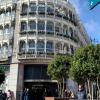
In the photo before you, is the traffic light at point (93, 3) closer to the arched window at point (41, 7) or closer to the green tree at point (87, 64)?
the green tree at point (87, 64)

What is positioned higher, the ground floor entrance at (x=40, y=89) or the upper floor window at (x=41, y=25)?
the upper floor window at (x=41, y=25)

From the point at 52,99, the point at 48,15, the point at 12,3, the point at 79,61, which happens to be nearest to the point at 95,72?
the point at 79,61

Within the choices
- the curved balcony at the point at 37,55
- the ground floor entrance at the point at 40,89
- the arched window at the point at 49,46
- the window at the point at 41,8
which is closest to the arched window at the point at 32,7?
the window at the point at 41,8

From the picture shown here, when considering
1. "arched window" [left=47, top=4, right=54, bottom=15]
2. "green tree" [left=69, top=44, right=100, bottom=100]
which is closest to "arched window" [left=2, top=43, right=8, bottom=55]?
"arched window" [left=47, top=4, right=54, bottom=15]

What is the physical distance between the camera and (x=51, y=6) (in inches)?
1961

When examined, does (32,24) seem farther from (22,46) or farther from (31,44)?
(22,46)

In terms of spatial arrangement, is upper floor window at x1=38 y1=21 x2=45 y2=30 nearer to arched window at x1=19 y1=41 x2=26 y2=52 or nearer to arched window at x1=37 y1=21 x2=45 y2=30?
arched window at x1=37 y1=21 x2=45 y2=30

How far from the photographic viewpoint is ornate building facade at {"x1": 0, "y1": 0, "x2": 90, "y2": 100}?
45.6 m

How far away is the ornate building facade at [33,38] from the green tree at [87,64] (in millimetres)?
20701

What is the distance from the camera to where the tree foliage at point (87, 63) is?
23125mm

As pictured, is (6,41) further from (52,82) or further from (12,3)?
(52,82)

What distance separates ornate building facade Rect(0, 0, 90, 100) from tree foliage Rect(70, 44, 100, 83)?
20.8 m

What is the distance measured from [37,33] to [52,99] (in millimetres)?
23747

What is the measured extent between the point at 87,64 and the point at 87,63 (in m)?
0.16
